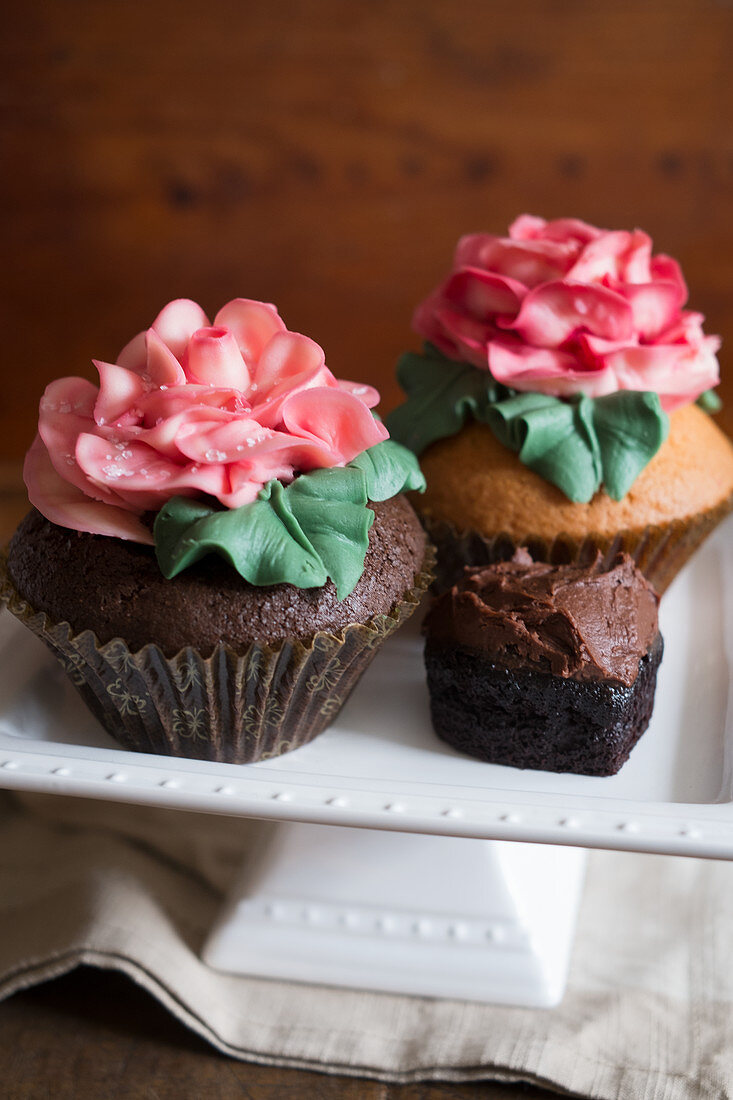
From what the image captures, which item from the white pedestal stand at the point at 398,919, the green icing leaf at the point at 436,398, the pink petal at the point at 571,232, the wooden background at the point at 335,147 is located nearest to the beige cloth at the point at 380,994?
the white pedestal stand at the point at 398,919

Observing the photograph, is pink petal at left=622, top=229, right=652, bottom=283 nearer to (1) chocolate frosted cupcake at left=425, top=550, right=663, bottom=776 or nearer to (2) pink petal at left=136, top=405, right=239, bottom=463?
(1) chocolate frosted cupcake at left=425, top=550, right=663, bottom=776

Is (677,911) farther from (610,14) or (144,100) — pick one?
(144,100)

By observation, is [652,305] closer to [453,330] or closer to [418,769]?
[453,330]

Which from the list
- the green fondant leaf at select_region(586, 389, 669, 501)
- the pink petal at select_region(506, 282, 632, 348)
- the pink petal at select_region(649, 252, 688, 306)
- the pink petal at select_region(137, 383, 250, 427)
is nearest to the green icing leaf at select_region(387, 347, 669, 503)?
the green fondant leaf at select_region(586, 389, 669, 501)

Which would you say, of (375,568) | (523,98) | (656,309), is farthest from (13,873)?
(523,98)

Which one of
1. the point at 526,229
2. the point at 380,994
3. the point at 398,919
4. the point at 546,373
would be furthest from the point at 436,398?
the point at 380,994

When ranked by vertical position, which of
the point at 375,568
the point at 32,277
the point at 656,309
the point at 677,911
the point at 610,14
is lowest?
the point at 677,911
